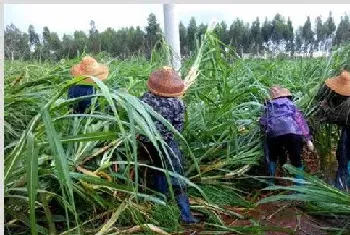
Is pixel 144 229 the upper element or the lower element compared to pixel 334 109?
lower

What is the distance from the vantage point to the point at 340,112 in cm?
301

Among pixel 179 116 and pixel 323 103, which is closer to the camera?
pixel 179 116

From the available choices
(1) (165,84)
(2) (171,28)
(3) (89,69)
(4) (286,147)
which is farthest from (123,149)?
(2) (171,28)

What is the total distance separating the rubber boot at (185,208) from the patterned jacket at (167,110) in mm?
A: 277

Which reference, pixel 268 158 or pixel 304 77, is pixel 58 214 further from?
pixel 304 77

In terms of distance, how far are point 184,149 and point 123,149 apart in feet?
1.57

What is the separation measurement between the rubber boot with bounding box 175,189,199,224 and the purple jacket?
27.5 inches

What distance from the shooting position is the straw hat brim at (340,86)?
2977 millimetres

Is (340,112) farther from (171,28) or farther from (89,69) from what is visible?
(171,28)

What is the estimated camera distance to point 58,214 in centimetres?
225

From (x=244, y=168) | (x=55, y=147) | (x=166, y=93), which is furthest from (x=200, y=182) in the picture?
(x=55, y=147)

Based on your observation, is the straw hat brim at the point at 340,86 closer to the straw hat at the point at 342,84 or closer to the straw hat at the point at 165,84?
the straw hat at the point at 342,84

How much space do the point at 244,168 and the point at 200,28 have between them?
58.6 inches

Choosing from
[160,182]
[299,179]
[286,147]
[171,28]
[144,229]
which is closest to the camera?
[144,229]
